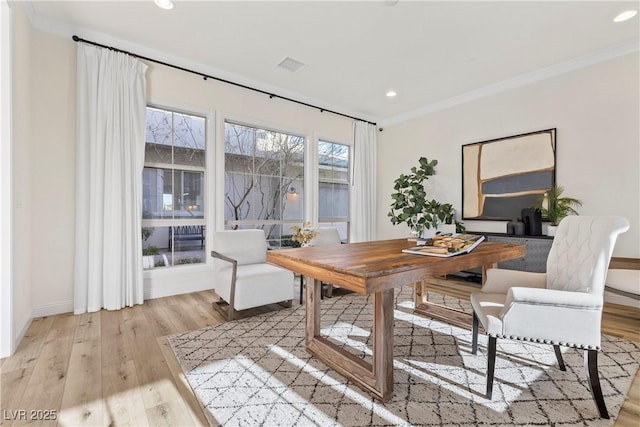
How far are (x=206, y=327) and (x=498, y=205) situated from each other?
4.09 m

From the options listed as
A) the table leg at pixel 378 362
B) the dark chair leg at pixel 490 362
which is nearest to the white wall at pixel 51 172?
the table leg at pixel 378 362

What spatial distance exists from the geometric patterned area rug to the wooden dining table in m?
0.08

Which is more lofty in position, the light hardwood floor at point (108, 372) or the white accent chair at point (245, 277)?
the white accent chair at point (245, 277)

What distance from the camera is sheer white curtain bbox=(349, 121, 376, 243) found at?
534cm

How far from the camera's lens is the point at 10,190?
2021 millimetres

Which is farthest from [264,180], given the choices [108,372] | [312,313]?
[108,372]

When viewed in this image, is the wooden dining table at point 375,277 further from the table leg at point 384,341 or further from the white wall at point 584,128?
the white wall at point 584,128

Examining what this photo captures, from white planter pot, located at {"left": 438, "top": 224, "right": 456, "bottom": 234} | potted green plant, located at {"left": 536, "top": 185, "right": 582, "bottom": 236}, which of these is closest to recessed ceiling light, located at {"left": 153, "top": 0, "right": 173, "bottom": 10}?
white planter pot, located at {"left": 438, "top": 224, "right": 456, "bottom": 234}

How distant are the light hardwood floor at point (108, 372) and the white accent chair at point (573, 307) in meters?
0.42

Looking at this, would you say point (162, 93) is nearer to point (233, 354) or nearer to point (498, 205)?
point (233, 354)

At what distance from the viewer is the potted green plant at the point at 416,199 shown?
4.64 meters

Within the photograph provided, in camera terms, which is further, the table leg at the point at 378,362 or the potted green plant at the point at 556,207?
the potted green plant at the point at 556,207

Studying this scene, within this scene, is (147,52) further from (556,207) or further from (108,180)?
(556,207)

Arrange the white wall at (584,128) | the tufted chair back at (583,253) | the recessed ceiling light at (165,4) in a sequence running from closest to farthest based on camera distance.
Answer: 1. the tufted chair back at (583,253)
2. the recessed ceiling light at (165,4)
3. the white wall at (584,128)
